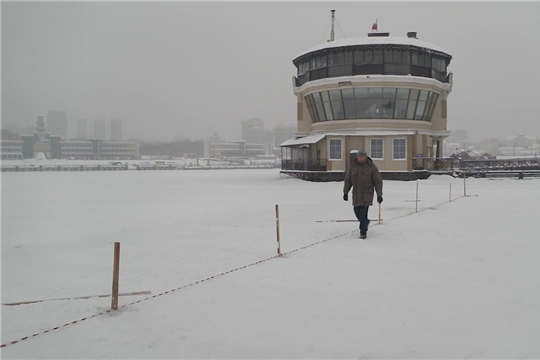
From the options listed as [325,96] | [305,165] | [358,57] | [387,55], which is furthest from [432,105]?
[305,165]

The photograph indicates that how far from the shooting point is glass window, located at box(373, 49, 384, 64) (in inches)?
1341

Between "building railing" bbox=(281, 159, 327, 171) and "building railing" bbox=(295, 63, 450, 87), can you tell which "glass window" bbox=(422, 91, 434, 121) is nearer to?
"building railing" bbox=(295, 63, 450, 87)

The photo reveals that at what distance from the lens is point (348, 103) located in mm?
35000

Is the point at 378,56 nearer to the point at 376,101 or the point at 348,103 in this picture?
the point at 376,101

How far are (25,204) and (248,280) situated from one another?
1712 cm

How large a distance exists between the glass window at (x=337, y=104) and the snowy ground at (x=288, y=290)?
24.5 meters

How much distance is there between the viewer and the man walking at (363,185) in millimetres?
9383

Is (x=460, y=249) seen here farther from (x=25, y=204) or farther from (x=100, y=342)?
(x=25, y=204)

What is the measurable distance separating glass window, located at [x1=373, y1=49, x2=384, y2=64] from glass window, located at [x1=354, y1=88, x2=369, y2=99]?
258 centimetres

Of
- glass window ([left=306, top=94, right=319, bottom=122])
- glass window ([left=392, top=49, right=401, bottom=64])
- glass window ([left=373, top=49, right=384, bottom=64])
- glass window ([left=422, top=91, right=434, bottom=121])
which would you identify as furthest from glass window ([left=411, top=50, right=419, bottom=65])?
glass window ([left=306, top=94, right=319, bottom=122])

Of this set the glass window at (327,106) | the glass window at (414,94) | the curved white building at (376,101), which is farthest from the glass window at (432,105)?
the glass window at (327,106)

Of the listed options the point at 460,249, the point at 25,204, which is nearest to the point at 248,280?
the point at 460,249

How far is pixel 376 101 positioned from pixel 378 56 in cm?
374

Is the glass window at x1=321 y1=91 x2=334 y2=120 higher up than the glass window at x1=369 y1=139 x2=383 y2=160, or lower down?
→ higher up
